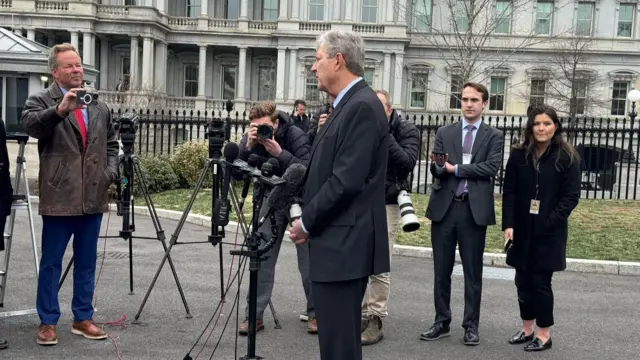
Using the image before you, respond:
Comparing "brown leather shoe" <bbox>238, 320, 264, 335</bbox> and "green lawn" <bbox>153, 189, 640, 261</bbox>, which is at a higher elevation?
"green lawn" <bbox>153, 189, 640, 261</bbox>

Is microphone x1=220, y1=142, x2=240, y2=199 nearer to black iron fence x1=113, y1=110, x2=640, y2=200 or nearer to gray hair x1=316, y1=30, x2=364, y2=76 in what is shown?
gray hair x1=316, y1=30, x2=364, y2=76

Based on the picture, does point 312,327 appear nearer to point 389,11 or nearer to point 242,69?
point 389,11

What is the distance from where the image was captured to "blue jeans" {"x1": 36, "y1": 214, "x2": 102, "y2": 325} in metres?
5.68

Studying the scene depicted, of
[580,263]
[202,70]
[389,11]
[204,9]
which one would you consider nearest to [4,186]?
[580,263]

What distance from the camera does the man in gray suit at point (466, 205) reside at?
614 cm

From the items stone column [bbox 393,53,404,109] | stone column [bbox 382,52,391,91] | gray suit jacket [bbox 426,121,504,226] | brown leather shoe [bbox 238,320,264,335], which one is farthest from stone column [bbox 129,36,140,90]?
gray suit jacket [bbox 426,121,504,226]

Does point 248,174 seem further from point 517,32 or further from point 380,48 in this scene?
point 517,32

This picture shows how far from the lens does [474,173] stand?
610 centimetres

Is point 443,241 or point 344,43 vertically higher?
point 344,43

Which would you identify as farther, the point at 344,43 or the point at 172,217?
the point at 172,217

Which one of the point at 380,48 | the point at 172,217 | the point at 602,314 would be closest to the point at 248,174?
the point at 602,314

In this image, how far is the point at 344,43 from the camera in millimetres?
3818

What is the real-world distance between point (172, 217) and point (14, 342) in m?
7.80

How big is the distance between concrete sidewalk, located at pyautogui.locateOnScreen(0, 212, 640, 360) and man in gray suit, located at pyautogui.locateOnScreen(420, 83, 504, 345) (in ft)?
1.14
